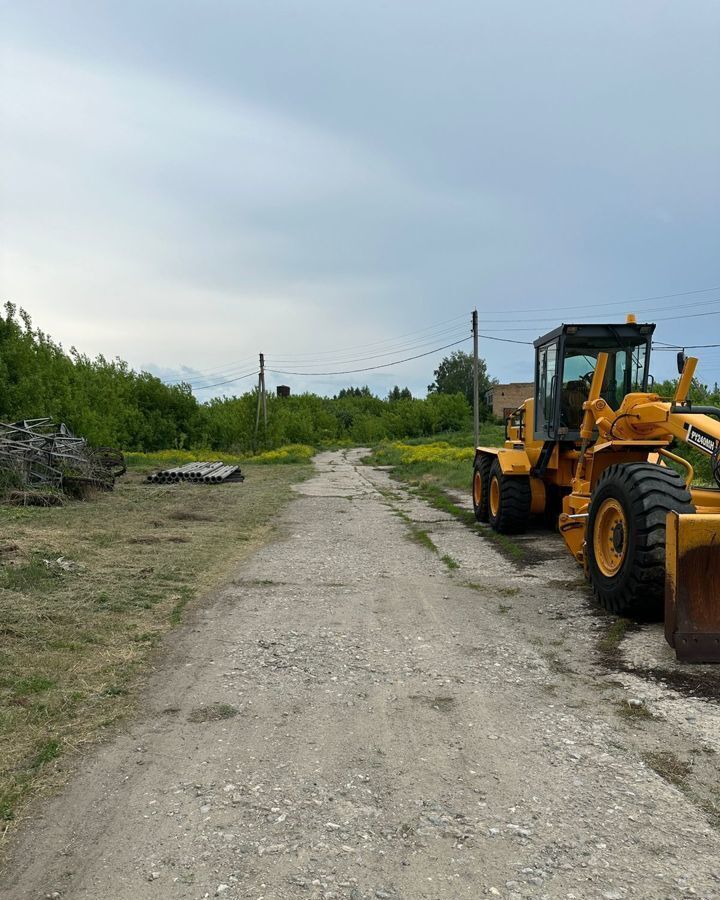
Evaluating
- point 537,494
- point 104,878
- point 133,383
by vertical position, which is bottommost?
point 104,878

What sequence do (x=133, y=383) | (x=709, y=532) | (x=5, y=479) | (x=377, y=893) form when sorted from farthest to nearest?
(x=133, y=383) < (x=5, y=479) < (x=709, y=532) < (x=377, y=893)

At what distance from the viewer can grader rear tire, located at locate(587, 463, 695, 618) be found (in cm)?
567

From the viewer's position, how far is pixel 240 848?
2.87 meters

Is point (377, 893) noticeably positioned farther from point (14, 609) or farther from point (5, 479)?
point (5, 479)

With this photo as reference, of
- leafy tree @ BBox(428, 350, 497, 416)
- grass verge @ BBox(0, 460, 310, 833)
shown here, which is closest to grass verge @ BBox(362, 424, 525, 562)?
grass verge @ BBox(0, 460, 310, 833)

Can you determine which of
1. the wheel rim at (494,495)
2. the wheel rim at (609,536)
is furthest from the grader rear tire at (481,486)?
the wheel rim at (609,536)

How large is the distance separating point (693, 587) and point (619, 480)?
1.47 m

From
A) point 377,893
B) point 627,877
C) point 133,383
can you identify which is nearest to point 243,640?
point 377,893

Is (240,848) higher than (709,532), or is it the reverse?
(709,532)

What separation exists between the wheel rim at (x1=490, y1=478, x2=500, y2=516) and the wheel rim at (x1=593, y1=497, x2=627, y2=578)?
4.90 metres

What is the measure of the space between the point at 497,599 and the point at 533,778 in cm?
378

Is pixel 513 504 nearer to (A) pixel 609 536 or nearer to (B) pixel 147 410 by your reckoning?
(A) pixel 609 536

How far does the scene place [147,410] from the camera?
40.1 m

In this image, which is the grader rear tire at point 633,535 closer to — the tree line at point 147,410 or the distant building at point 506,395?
the tree line at point 147,410
